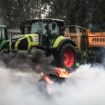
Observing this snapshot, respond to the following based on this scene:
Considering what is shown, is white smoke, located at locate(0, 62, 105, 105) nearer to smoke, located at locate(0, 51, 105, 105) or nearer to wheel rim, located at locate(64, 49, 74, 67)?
smoke, located at locate(0, 51, 105, 105)

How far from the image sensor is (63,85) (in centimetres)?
1011

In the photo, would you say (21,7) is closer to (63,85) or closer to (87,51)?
(87,51)

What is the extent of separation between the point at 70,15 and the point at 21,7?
381 centimetres

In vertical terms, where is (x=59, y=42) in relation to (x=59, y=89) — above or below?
above

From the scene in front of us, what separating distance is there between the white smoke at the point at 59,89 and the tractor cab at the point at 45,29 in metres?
4.20

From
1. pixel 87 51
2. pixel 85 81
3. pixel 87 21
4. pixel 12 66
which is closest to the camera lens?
pixel 12 66

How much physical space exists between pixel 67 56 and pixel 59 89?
670 centimetres

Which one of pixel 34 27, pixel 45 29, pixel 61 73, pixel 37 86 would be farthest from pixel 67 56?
pixel 37 86

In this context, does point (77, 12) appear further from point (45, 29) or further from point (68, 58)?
point (45, 29)

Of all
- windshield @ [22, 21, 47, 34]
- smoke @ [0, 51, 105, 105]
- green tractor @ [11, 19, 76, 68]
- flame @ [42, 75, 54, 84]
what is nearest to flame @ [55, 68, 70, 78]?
smoke @ [0, 51, 105, 105]

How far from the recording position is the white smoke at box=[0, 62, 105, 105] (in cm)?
859

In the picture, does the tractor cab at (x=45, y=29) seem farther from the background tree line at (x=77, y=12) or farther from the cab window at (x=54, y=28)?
the background tree line at (x=77, y=12)

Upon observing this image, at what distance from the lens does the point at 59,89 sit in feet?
32.5

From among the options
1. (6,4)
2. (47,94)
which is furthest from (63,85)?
(6,4)
